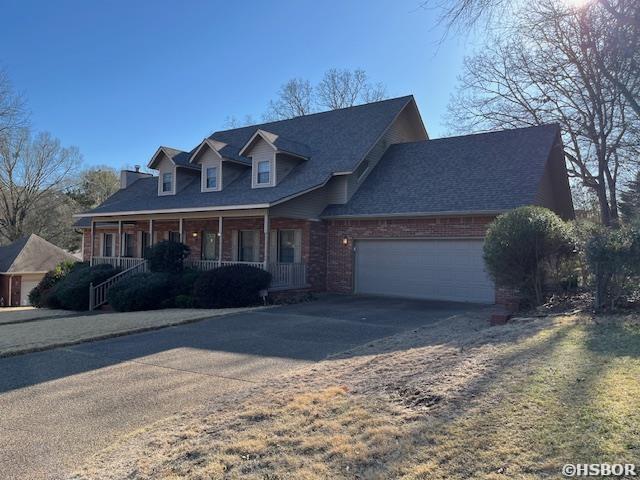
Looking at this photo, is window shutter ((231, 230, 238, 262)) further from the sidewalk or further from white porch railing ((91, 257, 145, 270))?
the sidewalk

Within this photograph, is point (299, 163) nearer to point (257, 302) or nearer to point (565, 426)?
point (257, 302)

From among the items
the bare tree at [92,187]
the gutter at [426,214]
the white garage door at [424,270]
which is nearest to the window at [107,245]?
the gutter at [426,214]

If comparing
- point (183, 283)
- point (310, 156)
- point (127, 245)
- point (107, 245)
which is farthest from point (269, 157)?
point (107, 245)

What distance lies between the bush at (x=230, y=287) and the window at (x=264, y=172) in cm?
492

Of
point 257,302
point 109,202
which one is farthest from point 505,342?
point 109,202

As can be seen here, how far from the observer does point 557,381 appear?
491cm

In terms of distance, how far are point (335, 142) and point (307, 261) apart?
18.6 ft

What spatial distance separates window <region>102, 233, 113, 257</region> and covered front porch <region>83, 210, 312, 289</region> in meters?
3.62

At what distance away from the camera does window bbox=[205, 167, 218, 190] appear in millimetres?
21000

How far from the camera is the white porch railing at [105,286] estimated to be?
61.5 feet

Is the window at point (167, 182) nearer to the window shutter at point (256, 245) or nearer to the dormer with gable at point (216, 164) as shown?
the dormer with gable at point (216, 164)

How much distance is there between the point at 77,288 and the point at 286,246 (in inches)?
→ 331

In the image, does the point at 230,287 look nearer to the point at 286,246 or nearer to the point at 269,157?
the point at 286,246

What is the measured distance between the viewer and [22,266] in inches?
1283
